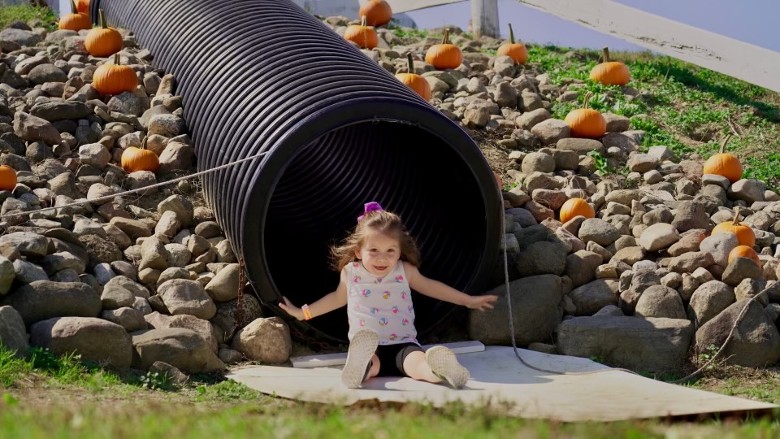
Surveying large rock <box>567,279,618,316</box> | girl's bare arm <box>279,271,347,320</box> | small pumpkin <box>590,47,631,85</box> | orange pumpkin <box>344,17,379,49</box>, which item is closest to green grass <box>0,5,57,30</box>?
orange pumpkin <box>344,17,379,49</box>

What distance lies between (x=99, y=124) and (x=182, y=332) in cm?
331

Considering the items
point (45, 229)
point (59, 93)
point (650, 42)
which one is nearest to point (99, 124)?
point (59, 93)

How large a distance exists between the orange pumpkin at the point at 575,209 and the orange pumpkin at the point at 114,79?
12.7ft

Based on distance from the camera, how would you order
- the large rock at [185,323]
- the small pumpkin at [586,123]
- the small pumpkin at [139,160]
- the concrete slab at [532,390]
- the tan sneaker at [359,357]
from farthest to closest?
the small pumpkin at [586,123] < the small pumpkin at [139,160] < the large rock at [185,323] < the tan sneaker at [359,357] < the concrete slab at [532,390]

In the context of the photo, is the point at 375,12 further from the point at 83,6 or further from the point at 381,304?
the point at 381,304

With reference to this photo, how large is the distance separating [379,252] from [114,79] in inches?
160

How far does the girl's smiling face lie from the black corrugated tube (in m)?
0.66

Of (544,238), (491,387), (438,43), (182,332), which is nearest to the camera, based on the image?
(491,387)

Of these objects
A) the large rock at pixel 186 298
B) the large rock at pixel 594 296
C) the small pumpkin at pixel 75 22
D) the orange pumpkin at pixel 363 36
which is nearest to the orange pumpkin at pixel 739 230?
the large rock at pixel 594 296

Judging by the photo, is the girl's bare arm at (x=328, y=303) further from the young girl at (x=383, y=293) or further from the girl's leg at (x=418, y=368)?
the girl's leg at (x=418, y=368)

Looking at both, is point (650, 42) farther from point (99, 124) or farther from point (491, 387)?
point (491, 387)

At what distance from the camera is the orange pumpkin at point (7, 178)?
783 cm

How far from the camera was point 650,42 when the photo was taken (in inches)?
508

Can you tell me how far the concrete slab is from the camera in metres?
5.20
